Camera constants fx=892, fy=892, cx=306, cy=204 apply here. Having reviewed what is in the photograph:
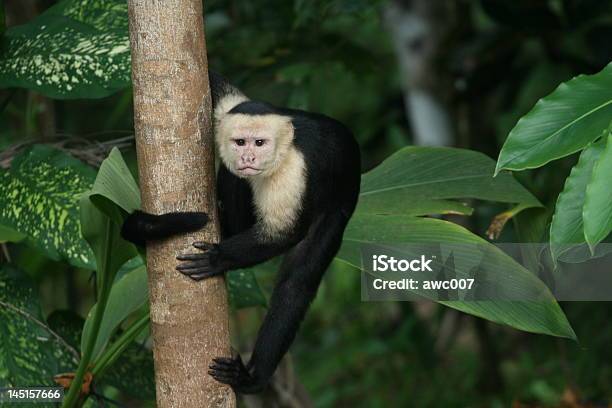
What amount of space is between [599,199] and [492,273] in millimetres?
609

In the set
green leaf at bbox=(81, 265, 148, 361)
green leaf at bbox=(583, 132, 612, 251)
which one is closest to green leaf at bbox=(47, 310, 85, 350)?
A: green leaf at bbox=(81, 265, 148, 361)

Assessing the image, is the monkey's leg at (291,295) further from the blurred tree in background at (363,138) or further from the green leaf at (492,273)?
the blurred tree in background at (363,138)

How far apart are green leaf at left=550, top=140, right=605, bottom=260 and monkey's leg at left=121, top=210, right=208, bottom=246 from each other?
62 centimetres

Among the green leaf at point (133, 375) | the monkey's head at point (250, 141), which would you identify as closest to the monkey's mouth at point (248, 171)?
the monkey's head at point (250, 141)

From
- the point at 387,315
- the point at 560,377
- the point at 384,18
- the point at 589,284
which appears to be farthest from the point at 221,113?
the point at 387,315

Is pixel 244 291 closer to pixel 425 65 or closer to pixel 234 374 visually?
pixel 234 374

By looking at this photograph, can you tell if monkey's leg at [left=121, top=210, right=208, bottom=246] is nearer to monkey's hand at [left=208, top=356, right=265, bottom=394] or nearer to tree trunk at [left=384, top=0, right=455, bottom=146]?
monkey's hand at [left=208, top=356, right=265, bottom=394]

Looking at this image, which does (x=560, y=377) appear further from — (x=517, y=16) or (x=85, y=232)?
(x=85, y=232)

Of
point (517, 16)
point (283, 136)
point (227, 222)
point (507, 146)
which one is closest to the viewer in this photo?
point (507, 146)

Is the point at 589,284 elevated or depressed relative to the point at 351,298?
elevated

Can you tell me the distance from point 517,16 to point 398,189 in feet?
4.23

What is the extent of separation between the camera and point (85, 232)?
5.34ft

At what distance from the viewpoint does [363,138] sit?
3.88 meters

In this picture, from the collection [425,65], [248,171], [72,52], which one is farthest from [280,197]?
[425,65]
